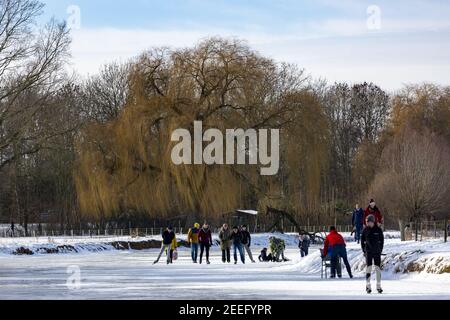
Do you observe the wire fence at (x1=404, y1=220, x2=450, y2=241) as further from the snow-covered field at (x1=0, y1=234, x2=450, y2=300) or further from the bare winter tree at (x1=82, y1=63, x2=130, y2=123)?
the bare winter tree at (x1=82, y1=63, x2=130, y2=123)

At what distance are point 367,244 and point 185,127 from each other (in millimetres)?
35548

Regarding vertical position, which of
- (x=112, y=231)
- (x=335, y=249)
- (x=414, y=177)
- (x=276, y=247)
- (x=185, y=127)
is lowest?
(x=276, y=247)

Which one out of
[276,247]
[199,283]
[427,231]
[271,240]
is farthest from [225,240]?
[199,283]

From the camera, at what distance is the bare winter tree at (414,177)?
57091 millimetres

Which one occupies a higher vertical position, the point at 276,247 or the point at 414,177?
the point at 414,177

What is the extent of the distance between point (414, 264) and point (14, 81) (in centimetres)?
2735

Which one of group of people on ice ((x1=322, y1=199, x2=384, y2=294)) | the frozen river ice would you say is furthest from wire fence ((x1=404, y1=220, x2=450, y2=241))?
the frozen river ice

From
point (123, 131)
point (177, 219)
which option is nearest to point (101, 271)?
point (123, 131)

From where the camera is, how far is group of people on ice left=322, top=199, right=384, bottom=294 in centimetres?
2084

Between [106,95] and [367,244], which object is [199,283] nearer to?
[367,244]

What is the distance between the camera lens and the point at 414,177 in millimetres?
58406

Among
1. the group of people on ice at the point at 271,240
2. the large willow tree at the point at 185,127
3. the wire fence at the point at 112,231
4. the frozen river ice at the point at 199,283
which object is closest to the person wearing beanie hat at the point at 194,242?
the group of people on ice at the point at 271,240

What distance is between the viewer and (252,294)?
818 inches
